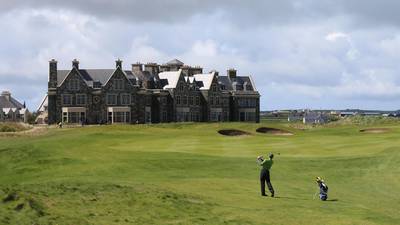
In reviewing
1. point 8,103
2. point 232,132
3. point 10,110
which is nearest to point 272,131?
point 232,132

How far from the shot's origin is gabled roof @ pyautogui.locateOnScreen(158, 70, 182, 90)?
4857 inches

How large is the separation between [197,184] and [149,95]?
89119 mm

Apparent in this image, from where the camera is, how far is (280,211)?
26.0 meters

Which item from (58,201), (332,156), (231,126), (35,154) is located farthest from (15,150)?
(231,126)

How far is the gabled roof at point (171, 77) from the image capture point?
123 meters

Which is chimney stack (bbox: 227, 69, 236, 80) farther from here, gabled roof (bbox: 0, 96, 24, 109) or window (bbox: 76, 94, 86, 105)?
gabled roof (bbox: 0, 96, 24, 109)

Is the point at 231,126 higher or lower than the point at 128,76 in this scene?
lower

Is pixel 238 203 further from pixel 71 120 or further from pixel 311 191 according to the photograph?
pixel 71 120

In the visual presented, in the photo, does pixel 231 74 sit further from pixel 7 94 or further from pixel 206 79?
pixel 7 94

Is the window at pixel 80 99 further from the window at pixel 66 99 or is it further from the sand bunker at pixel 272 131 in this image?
the sand bunker at pixel 272 131

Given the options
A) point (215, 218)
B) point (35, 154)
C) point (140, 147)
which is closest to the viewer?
point (215, 218)

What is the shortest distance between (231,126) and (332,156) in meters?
43.4

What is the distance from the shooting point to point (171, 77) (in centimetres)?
12581

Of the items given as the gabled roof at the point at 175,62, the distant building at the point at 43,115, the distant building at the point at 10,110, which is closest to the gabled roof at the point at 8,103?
the distant building at the point at 10,110
